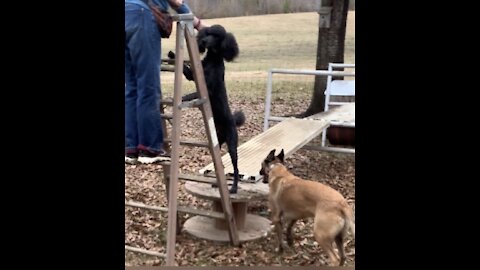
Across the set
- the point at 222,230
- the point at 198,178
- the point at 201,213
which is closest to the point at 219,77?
the point at 198,178

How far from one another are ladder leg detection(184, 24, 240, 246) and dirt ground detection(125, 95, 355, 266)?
0.34ft

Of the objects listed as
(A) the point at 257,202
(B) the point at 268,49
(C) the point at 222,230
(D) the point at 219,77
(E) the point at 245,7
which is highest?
(E) the point at 245,7

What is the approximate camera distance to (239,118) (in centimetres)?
301

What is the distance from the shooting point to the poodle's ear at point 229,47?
2.79 metres

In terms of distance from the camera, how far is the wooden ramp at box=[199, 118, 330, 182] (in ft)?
10.1

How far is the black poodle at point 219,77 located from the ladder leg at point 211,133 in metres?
0.07

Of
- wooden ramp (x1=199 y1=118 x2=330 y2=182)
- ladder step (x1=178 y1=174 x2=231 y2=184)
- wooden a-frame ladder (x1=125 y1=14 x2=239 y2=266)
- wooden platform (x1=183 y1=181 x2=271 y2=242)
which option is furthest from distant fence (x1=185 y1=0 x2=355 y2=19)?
wooden platform (x1=183 y1=181 x2=271 y2=242)

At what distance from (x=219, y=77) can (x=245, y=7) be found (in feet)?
1.15

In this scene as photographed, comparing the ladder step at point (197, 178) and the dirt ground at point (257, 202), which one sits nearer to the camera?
the dirt ground at point (257, 202)

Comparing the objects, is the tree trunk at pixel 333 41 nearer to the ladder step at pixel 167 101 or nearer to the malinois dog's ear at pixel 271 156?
the malinois dog's ear at pixel 271 156

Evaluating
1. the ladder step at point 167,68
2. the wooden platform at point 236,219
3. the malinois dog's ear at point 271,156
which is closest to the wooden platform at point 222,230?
the wooden platform at point 236,219

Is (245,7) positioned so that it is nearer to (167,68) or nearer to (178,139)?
(167,68)
